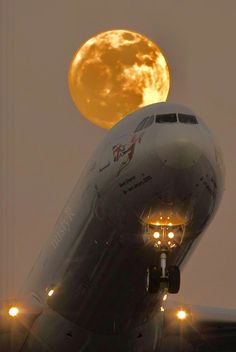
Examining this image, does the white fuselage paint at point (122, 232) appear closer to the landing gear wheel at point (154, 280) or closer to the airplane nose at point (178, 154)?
the airplane nose at point (178, 154)

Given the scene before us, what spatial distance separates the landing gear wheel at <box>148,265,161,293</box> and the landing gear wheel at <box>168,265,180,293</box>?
34 centimetres

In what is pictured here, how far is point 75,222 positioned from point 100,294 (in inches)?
87.8

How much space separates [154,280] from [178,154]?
11.8 ft

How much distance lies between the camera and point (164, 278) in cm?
2633

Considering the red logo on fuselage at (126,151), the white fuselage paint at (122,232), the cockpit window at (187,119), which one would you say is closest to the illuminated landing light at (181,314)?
the white fuselage paint at (122,232)

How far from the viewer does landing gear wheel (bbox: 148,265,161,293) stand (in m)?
26.3

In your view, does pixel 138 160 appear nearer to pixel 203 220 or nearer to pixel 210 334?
pixel 203 220

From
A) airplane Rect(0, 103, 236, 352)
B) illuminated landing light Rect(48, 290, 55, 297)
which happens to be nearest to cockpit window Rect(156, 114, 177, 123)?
airplane Rect(0, 103, 236, 352)

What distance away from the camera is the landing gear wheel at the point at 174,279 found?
85.4 feet

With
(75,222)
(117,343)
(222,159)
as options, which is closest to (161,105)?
(222,159)

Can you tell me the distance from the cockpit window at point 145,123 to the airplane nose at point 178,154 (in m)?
1.35

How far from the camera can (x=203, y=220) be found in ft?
87.2

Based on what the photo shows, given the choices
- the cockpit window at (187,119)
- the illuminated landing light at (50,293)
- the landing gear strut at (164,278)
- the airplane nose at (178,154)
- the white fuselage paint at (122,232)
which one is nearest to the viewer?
the airplane nose at (178,154)

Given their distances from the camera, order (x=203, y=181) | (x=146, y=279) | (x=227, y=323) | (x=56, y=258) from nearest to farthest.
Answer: (x=203, y=181), (x=146, y=279), (x=56, y=258), (x=227, y=323)
